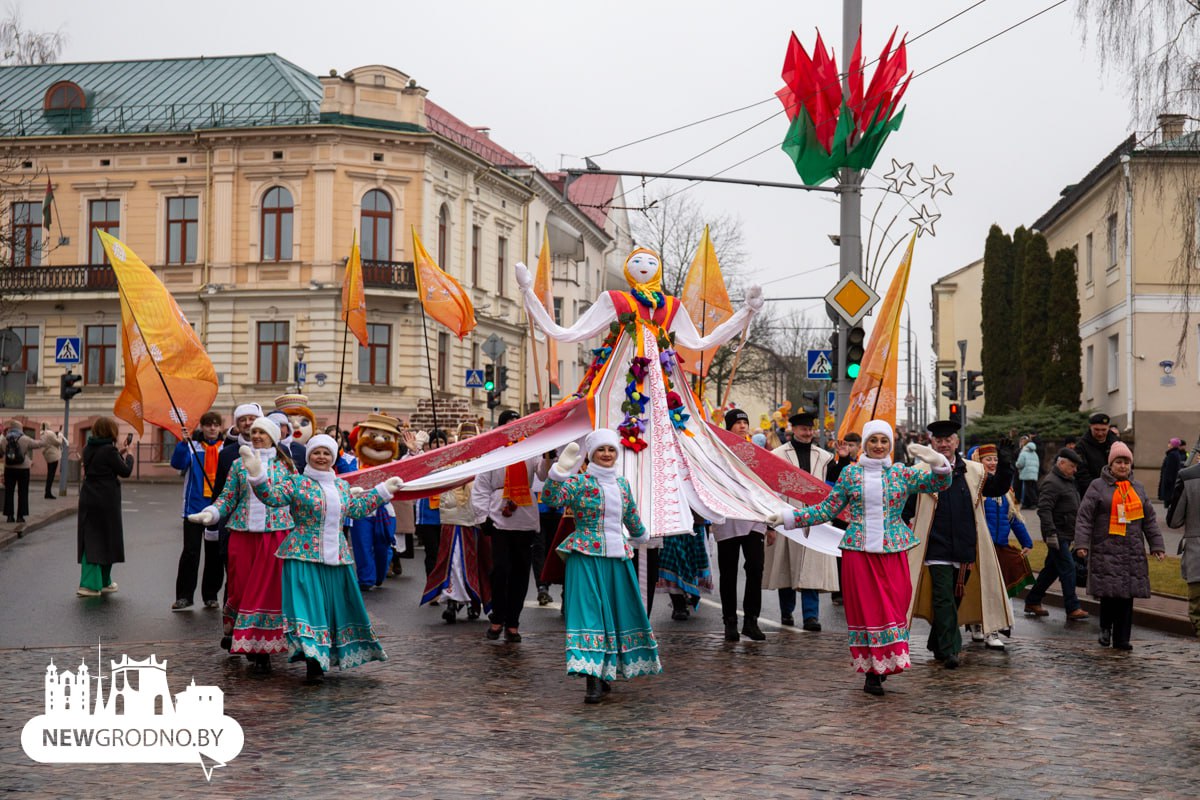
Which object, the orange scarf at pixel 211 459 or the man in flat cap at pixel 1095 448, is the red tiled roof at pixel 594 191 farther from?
the orange scarf at pixel 211 459

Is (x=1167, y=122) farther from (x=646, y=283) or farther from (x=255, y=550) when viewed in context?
(x=255, y=550)

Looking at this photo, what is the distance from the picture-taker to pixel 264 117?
161 feet

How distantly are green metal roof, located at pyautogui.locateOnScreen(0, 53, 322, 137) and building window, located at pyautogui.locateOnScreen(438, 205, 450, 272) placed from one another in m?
5.11

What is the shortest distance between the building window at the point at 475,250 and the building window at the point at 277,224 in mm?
6693

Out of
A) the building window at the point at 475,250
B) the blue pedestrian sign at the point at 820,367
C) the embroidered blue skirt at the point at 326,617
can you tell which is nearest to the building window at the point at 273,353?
the building window at the point at 475,250

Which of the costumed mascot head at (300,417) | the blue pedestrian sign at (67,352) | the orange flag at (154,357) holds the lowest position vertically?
the costumed mascot head at (300,417)

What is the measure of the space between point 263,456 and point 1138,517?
6.87 meters

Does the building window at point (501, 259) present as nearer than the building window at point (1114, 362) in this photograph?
No

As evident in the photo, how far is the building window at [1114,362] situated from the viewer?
135 ft

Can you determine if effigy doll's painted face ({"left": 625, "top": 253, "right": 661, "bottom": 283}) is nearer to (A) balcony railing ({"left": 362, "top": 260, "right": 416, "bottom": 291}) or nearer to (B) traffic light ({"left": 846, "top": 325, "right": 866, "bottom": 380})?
(B) traffic light ({"left": 846, "top": 325, "right": 866, "bottom": 380})

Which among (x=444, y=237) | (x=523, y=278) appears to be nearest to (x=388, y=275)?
(x=444, y=237)

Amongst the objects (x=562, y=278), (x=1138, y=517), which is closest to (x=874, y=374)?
(x=1138, y=517)

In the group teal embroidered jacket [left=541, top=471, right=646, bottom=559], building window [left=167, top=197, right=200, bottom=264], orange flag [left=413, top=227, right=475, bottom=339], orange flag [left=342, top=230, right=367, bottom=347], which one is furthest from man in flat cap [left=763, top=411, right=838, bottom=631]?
building window [left=167, top=197, right=200, bottom=264]

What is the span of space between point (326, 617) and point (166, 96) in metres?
44.4
